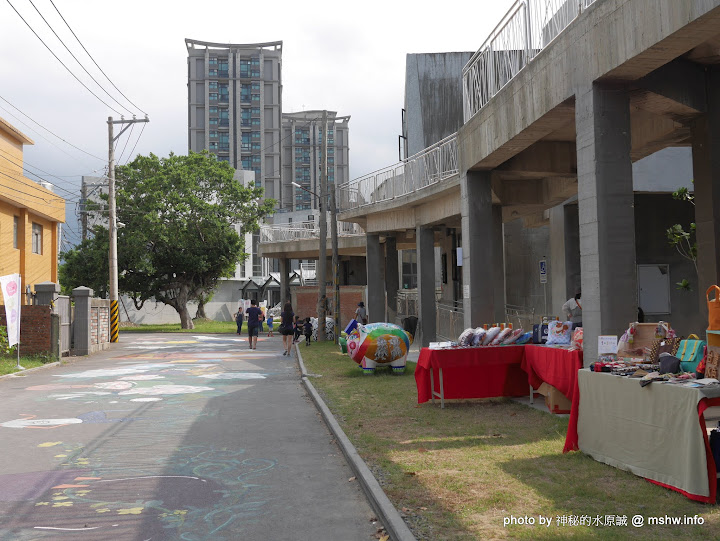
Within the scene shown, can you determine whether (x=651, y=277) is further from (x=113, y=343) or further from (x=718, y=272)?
(x=113, y=343)

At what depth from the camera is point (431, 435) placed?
9.58 meters

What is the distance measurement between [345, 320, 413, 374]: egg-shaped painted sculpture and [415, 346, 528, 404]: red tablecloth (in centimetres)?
511

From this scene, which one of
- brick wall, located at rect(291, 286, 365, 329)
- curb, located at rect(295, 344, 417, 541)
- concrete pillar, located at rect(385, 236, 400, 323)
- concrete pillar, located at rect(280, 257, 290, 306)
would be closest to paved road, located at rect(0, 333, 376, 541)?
curb, located at rect(295, 344, 417, 541)

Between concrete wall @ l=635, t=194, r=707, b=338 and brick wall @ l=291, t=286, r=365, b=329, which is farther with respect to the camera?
brick wall @ l=291, t=286, r=365, b=329

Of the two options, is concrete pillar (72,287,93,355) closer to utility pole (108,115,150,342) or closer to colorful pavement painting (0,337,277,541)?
utility pole (108,115,150,342)

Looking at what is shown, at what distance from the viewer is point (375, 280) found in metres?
31.7

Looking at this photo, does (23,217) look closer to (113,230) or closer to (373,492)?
(113,230)

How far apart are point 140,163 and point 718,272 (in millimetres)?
45708

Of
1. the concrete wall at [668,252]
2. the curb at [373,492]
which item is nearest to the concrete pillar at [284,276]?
the concrete wall at [668,252]

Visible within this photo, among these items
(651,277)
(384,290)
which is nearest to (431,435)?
(651,277)

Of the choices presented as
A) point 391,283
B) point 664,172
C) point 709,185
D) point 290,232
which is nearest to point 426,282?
point 391,283

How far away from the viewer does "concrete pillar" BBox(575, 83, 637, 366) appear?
9.76 m

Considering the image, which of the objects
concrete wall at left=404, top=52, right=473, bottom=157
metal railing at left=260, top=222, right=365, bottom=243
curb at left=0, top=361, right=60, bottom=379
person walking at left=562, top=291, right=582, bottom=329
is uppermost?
concrete wall at left=404, top=52, right=473, bottom=157

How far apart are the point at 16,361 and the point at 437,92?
87.4 ft
